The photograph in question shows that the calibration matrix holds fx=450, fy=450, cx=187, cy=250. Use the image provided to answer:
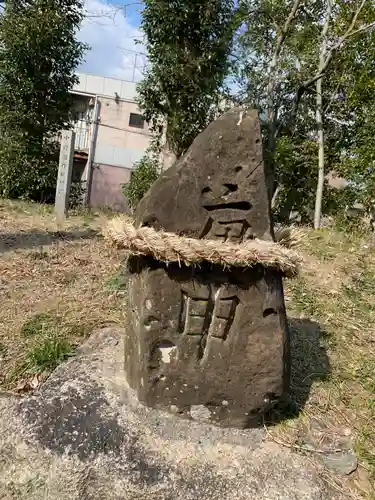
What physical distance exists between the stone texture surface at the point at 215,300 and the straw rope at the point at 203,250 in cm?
12

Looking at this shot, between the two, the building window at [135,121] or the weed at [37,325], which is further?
the building window at [135,121]

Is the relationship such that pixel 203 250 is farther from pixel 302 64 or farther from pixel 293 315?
pixel 302 64

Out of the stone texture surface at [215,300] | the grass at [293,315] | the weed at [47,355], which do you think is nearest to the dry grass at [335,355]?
the grass at [293,315]

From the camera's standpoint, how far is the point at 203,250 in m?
2.16

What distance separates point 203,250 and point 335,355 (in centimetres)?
199

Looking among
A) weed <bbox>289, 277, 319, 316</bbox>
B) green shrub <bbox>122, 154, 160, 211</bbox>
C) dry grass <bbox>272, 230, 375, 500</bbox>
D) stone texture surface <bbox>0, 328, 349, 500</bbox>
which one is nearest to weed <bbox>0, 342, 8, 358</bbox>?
stone texture surface <bbox>0, 328, 349, 500</bbox>

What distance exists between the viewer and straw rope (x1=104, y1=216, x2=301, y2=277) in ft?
7.06

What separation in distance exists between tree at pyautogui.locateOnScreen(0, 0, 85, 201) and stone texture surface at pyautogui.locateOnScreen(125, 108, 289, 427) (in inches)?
277

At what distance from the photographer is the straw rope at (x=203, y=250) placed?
215 cm

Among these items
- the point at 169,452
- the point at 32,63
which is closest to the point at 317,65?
the point at 32,63

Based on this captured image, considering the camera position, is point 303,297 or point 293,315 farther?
point 303,297

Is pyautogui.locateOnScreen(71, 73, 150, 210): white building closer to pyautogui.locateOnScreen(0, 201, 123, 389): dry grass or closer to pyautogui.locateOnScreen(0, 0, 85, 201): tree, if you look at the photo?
pyautogui.locateOnScreen(0, 0, 85, 201): tree

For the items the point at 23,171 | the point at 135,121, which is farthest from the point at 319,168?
the point at 135,121

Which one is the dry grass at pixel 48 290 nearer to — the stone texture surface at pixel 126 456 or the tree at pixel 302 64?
the stone texture surface at pixel 126 456
